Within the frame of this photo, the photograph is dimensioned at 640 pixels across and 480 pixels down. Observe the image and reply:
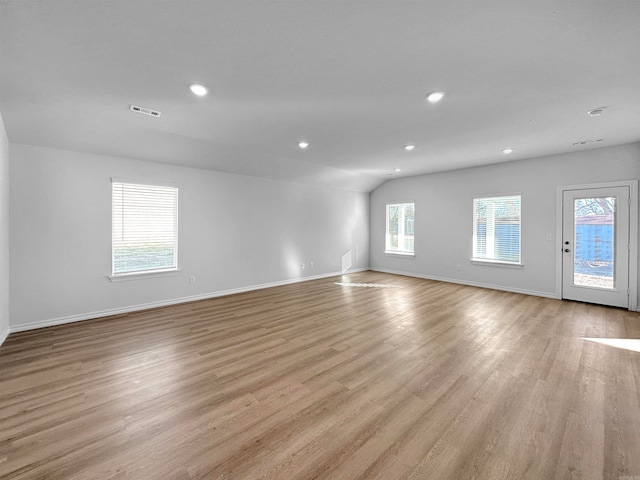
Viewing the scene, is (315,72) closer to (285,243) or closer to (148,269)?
(148,269)

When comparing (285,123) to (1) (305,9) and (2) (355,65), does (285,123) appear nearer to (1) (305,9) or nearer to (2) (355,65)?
(2) (355,65)

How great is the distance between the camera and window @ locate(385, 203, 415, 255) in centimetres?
757

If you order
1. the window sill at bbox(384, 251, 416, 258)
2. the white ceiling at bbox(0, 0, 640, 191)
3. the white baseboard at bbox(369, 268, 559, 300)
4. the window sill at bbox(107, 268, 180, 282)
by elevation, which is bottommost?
the white baseboard at bbox(369, 268, 559, 300)

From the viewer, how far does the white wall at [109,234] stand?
365cm

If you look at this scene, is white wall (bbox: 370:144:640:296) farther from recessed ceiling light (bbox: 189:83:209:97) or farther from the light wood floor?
recessed ceiling light (bbox: 189:83:209:97)

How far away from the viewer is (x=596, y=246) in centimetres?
473

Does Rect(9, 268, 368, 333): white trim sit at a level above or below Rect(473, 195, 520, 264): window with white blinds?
below

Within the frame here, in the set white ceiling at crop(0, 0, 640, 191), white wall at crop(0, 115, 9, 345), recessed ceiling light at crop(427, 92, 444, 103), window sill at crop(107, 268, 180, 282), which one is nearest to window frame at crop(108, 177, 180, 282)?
window sill at crop(107, 268, 180, 282)

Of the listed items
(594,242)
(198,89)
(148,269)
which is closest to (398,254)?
(594,242)

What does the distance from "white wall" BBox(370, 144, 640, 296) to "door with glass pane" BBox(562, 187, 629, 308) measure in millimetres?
226

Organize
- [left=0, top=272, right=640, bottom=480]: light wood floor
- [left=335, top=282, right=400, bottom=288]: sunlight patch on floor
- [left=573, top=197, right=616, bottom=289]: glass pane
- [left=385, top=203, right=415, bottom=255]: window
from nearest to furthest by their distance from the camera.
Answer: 1. [left=0, top=272, right=640, bottom=480]: light wood floor
2. [left=573, top=197, right=616, bottom=289]: glass pane
3. [left=335, top=282, right=400, bottom=288]: sunlight patch on floor
4. [left=385, top=203, right=415, bottom=255]: window

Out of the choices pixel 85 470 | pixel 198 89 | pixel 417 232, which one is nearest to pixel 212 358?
pixel 85 470

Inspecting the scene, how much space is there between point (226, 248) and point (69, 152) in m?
2.75

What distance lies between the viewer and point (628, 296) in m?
4.46
